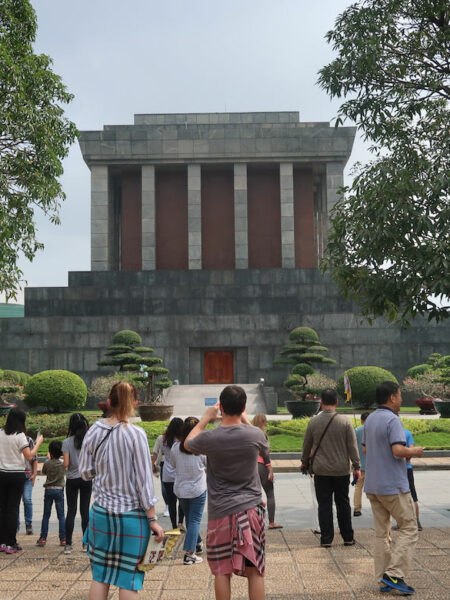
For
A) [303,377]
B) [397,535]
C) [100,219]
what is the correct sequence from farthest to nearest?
[100,219] < [303,377] < [397,535]

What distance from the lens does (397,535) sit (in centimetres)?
→ 584

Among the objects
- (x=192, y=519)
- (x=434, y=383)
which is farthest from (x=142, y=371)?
(x=192, y=519)

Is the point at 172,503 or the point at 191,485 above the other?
the point at 191,485

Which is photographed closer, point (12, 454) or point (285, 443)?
point (12, 454)

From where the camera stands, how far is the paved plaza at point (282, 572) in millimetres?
5605

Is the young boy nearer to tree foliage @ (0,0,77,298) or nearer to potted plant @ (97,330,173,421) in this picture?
tree foliage @ (0,0,77,298)

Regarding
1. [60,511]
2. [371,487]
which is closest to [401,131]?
[371,487]

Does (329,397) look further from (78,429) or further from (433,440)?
(433,440)

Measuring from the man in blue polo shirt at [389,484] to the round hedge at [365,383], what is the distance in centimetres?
1845

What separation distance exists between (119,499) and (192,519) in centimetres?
259

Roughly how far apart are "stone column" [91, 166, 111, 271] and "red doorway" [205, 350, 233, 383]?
837 cm

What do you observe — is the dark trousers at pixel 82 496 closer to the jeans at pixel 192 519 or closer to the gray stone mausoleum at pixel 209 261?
the jeans at pixel 192 519

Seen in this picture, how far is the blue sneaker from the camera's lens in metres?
5.44

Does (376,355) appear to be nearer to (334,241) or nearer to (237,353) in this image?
(237,353)
